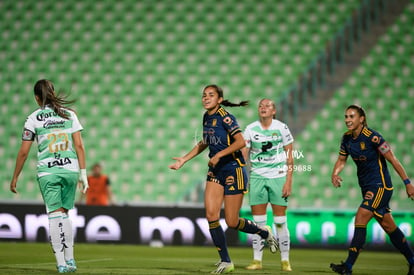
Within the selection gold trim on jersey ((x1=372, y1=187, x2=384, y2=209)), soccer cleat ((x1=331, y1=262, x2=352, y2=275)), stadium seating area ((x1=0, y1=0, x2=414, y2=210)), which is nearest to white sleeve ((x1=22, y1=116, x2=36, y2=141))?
soccer cleat ((x1=331, y1=262, x2=352, y2=275))

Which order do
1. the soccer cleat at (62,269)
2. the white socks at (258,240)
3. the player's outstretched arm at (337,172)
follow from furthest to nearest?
the white socks at (258,240)
the player's outstretched arm at (337,172)
the soccer cleat at (62,269)

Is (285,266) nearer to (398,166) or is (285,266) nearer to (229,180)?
(229,180)

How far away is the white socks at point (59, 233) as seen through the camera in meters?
6.96

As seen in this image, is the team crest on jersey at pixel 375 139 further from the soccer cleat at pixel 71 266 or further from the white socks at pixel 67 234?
the soccer cleat at pixel 71 266

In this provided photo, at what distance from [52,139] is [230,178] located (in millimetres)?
1975

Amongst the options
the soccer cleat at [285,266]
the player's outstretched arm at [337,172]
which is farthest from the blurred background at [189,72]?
the player's outstretched arm at [337,172]

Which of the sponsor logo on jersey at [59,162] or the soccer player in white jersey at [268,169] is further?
the soccer player in white jersey at [268,169]

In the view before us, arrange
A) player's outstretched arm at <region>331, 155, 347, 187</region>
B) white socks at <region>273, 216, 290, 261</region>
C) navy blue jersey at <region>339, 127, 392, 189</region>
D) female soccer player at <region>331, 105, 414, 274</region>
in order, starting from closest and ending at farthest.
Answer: female soccer player at <region>331, 105, 414, 274</region>, navy blue jersey at <region>339, 127, 392, 189</region>, player's outstretched arm at <region>331, 155, 347, 187</region>, white socks at <region>273, 216, 290, 261</region>

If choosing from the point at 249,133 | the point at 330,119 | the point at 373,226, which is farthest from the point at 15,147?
the point at 249,133

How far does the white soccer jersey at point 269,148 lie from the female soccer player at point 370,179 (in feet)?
3.01

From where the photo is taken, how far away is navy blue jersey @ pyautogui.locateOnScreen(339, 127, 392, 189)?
7652 millimetres

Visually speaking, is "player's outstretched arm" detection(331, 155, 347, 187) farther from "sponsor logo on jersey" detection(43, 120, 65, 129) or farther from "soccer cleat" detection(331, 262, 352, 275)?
"sponsor logo on jersey" detection(43, 120, 65, 129)

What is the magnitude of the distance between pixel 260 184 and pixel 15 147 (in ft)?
36.8

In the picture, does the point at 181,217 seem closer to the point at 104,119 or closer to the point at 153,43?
the point at 104,119
